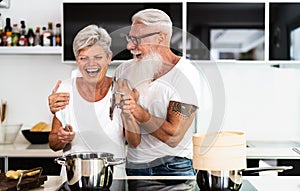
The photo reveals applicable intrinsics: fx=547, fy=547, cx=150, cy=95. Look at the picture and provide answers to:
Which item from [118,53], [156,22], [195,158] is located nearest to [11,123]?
[118,53]

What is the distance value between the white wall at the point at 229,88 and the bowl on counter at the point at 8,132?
258mm

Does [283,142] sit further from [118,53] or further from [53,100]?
[53,100]

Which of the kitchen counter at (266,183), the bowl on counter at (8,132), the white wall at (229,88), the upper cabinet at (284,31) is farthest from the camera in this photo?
the white wall at (229,88)

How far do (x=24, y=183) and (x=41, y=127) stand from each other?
186 centimetres

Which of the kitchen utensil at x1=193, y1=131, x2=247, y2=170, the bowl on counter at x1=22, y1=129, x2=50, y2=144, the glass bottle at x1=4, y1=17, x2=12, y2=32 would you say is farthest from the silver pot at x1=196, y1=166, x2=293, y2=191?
the glass bottle at x1=4, y1=17, x2=12, y2=32

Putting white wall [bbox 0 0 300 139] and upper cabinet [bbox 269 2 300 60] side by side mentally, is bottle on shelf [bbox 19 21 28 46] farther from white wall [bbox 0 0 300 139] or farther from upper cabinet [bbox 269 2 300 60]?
upper cabinet [bbox 269 2 300 60]

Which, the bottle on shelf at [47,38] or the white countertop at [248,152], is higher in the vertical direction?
the bottle on shelf at [47,38]

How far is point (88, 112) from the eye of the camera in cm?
225

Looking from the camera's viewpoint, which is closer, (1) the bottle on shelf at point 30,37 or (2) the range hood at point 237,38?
(2) the range hood at point 237,38

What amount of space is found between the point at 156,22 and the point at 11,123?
189 centimetres

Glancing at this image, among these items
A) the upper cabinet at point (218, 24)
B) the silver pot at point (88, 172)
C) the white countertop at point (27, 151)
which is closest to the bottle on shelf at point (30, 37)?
the upper cabinet at point (218, 24)

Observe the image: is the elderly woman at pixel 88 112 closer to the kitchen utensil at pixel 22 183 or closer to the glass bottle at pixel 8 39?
the kitchen utensil at pixel 22 183

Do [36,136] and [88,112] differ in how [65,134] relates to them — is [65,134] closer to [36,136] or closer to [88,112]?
[88,112]

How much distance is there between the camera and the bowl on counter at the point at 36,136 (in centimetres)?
356
